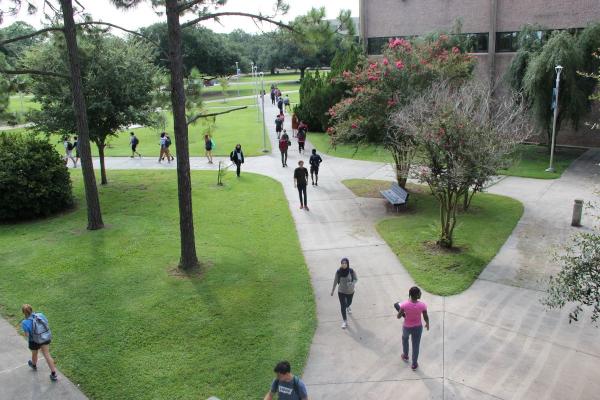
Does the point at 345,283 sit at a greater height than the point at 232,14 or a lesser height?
lesser

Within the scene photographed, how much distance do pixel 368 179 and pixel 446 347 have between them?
12.0m

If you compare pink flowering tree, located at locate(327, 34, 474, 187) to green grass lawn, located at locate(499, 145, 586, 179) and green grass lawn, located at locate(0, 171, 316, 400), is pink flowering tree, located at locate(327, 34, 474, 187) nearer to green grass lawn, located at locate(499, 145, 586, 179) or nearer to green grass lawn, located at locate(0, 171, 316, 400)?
green grass lawn, located at locate(0, 171, 316, 400)

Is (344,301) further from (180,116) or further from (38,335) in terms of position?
(180,116)

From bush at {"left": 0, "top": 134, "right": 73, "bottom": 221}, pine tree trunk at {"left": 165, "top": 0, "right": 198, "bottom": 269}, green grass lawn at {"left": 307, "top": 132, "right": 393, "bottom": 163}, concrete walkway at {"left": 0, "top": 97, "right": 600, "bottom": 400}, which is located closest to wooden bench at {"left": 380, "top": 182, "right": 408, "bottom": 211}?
concrete walkway at {"left": 0, "top": 97, "right": 600, "bottom": 400}

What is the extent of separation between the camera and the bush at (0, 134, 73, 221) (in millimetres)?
15266

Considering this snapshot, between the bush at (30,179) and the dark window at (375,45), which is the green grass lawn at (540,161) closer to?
the dark window at (375,45)

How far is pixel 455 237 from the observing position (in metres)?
13.2

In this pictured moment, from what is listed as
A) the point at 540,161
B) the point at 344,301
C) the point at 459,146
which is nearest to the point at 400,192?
the point at 459,146

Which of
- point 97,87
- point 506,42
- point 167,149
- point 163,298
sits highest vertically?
point 506,42

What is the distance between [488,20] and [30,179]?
22296 mm

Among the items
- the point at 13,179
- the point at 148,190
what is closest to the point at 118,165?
the point at 148,190

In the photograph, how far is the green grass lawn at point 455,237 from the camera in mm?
10875

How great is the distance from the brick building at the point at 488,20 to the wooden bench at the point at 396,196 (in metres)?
12.2

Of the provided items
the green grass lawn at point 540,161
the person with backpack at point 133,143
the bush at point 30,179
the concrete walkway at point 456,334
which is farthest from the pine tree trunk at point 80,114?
the green grass lawn at point 540,161
